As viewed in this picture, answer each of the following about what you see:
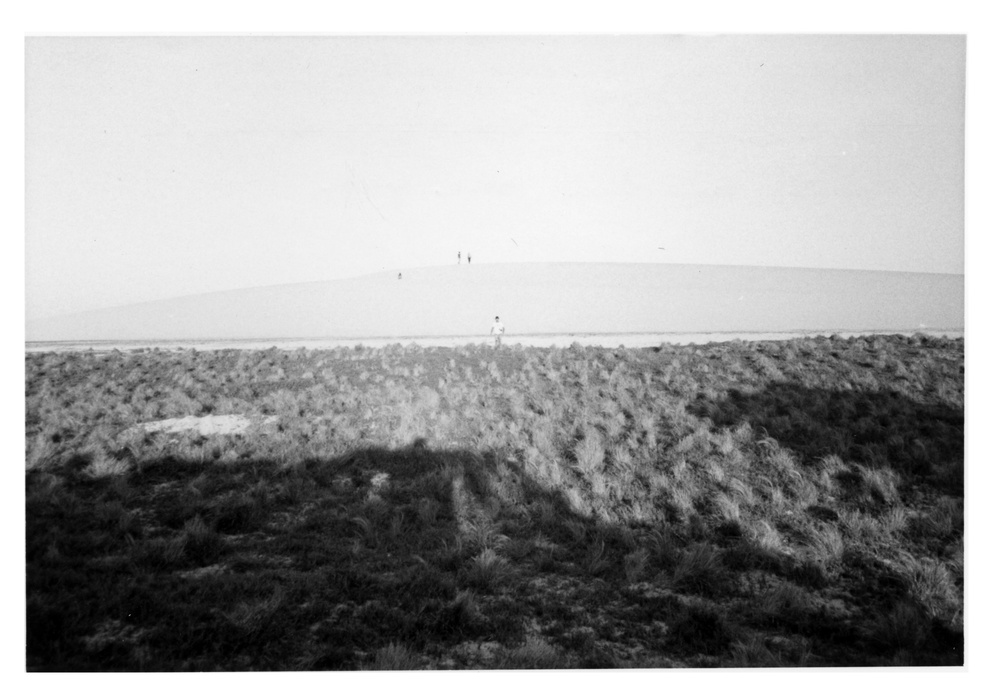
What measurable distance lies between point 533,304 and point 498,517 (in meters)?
2.53

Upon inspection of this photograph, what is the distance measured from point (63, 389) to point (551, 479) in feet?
17.8

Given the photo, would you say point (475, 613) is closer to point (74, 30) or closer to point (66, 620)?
point (66, 620)

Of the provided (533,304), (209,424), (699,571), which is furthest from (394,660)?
(533,304)

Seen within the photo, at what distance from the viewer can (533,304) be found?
5832 millimetres

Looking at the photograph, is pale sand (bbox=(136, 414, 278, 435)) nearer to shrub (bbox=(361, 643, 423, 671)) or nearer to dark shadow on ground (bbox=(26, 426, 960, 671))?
dark shadow on ground (bbox=(26, 426, 960, 671))

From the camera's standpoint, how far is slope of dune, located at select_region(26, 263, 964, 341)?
548 cm

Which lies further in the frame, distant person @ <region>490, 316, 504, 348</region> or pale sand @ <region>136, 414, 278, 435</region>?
distant person @ <region>490, 316, 504, 348</region>

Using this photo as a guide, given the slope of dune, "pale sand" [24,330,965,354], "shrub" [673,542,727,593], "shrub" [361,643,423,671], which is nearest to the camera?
"shrub" [361,643,423,671]

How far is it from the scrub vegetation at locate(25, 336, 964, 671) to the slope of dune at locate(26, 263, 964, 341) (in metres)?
0.59

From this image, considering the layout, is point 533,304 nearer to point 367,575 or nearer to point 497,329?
point 497,329

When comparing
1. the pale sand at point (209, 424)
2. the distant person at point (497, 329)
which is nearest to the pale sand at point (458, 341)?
the distant person at point (497, 329)

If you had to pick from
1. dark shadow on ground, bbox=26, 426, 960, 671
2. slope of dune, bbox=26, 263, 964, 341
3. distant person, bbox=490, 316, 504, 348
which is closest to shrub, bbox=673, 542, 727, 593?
dark shadow on ground, bbox=26, 426, 960, 671

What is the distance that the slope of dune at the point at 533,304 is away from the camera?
18.0 ft

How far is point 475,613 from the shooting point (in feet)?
11.4
